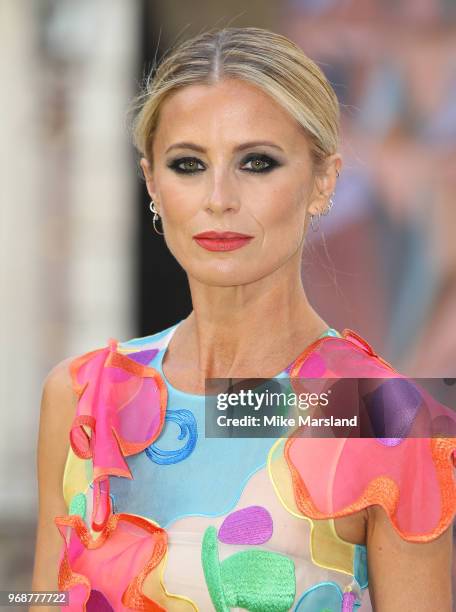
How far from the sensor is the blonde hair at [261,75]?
244 cm

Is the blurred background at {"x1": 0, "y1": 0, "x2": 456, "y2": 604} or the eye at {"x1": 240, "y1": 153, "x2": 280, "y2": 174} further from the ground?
the blurred background at {"x1": 0, "y1": 0, "x2": 456, "y2": 604}

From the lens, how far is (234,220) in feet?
7.85

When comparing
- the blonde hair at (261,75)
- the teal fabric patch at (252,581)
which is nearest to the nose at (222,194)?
the blonde hair at (261,75)

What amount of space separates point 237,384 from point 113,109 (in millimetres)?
4460

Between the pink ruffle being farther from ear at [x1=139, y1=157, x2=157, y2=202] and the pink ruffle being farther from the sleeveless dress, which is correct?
ear at [x1=139, y1=157, x2=157, y2=202]

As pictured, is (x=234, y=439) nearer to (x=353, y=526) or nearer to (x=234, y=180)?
(x=353, y=526)

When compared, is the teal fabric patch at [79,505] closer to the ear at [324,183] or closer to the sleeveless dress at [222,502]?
the sleeveless dress at [222,502]

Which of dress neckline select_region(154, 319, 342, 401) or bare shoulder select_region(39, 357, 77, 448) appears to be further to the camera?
bare shoulder select_region(39, 357, 77, 448)

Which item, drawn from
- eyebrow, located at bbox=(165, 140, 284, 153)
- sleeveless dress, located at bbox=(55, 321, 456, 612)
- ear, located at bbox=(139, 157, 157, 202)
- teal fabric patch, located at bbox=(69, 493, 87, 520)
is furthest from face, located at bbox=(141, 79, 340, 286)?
teal fabric patch, located at bbox=(69, 493, 87, 520)

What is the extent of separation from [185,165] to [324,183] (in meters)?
0.37

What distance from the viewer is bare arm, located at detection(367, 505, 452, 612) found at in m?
2.21

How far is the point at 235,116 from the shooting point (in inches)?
95.9

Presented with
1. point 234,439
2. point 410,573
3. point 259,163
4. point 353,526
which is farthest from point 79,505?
point 259,163

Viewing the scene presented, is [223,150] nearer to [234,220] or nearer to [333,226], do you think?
[234,220]
